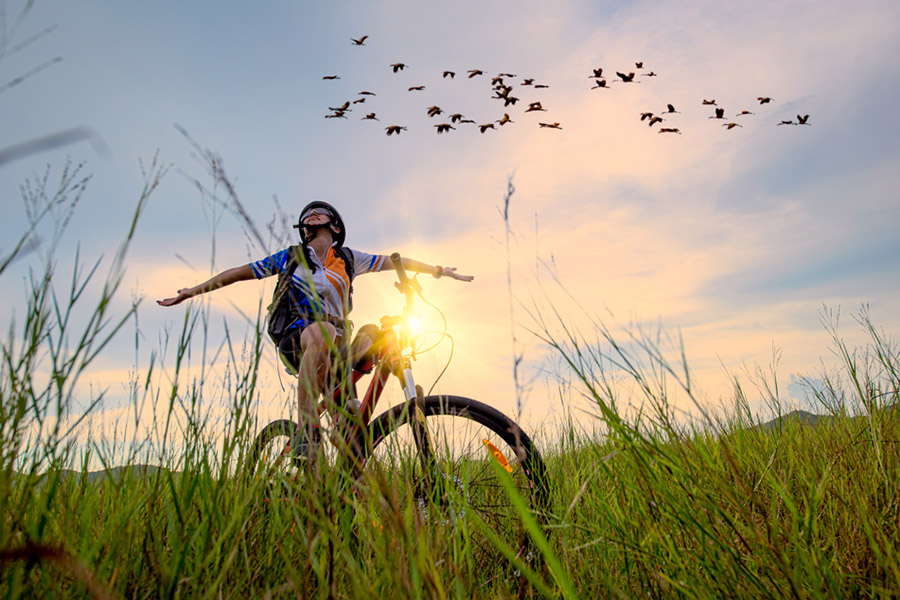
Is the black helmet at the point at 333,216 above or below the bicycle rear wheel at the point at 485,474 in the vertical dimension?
above

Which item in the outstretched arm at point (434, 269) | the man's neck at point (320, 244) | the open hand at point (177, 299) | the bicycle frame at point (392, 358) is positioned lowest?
the bicycle frame at point (392, 358)

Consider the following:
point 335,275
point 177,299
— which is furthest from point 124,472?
point 335,275

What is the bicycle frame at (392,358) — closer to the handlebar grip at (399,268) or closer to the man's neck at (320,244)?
the handlebar grip at (399,268)

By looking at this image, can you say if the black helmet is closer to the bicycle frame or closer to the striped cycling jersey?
the striped cycling jersey

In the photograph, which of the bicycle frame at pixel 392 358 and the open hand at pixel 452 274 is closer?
the bicycle frame at pixel 392 358

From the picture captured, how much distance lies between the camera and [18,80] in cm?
106

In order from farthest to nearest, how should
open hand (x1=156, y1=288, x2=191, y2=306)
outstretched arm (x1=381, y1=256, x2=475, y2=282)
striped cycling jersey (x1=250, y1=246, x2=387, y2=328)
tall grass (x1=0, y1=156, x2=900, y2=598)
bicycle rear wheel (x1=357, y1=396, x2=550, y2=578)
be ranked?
outstretched arm (x1=381, y1=256, x2=475, y2=282) < striped cycling jersey (x1=250, y1=246, x2=387, y2=328) < open hand (x1=156, y1=288, x2=191, y2=306) < bicycle rear wheel (x1=357, y1=396, x2=550, y2=578) < tall grass (x1=0, y1=156, x2=900, y2=598)

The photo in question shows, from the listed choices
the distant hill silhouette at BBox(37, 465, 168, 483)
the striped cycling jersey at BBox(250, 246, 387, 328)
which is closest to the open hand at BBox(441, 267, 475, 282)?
the striped cycling jersey at BBox(250, 246, 387, 328)

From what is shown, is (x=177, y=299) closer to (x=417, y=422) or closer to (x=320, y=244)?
(x=320, y=244)

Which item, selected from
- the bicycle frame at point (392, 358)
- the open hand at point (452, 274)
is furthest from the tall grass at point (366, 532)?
the open hand at point (452, 274)

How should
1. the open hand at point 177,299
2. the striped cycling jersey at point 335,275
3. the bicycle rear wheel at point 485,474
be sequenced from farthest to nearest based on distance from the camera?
the striped cycling jersey at point 335,275 < the open hand at point 177,299 < the bicycle rear wheel at point 485,474

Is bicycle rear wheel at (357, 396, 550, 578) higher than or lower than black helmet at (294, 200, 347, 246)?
lower

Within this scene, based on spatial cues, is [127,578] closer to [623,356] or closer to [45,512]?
[45,512]

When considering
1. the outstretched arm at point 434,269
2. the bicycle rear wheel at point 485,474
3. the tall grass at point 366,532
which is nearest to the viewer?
the tall grass at point 366,532
